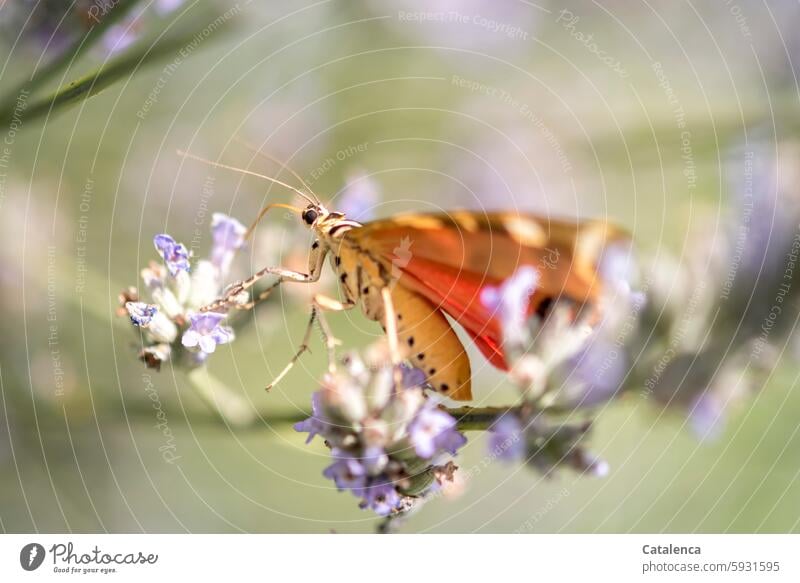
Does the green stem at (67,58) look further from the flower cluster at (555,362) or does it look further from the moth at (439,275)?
the flower cluster at (555,362)

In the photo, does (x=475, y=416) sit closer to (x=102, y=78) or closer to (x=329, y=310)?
(x=329, y=310)

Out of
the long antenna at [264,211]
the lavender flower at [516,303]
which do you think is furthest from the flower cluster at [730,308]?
the long antenna at [264,211]

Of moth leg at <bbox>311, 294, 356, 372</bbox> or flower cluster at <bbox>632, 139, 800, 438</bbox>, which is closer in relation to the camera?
flower cluster at <bbox>632, 139, 800, 438</bbox>

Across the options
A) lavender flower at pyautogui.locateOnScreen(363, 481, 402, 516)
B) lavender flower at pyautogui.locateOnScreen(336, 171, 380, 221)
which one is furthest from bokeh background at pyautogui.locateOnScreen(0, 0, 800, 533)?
lavender flower at pyautogui.locateOnScreen(363, 481, 402, 516)

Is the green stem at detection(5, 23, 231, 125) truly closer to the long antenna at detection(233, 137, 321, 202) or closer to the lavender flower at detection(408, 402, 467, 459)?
the long antenna at detection(233, 137, 321, 202)
